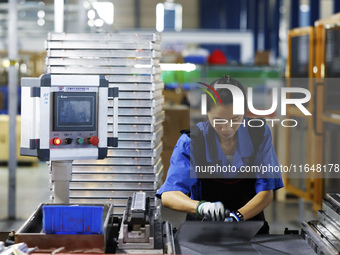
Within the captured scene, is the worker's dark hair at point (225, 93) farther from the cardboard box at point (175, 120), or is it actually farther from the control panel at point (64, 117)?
the cardboard box at point (175, 120)

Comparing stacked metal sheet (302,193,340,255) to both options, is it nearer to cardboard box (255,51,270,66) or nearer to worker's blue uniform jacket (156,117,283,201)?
worker's blue uniform jacket (156,117,283,201)

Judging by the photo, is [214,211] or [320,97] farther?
[320,97]

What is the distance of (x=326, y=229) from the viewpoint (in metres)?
2.59

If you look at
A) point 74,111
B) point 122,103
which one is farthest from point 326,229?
point 122,103

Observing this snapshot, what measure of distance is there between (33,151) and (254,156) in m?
1.31

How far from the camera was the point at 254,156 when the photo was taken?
3430 millimetres

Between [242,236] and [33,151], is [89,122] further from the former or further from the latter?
[242,236]

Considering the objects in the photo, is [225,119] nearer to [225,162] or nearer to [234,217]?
[225,162]

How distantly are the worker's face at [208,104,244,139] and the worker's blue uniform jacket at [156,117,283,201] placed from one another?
0.06 metres

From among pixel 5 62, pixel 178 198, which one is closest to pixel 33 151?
pixel 178 198

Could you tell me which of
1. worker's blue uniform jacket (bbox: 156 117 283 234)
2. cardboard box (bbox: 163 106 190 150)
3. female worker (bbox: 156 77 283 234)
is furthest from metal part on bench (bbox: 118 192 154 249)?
cardboard box (bbox: 163 106 190 150)

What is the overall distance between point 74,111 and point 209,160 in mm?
892

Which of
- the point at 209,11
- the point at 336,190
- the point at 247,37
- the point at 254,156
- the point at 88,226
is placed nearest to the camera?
the point at 88,226

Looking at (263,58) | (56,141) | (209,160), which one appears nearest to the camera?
(56,141)
